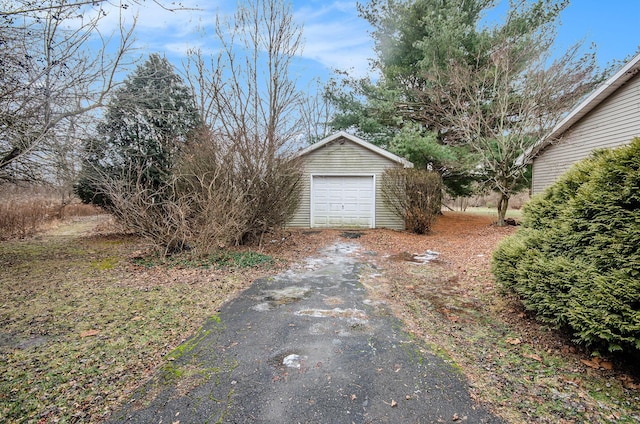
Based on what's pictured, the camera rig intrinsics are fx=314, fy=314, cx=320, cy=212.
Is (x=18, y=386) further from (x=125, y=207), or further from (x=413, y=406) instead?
(x=125, y=207)

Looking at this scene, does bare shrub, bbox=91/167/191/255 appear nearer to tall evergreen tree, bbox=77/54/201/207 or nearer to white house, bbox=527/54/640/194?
tall evergreen tree, bbox=77/54/201/207

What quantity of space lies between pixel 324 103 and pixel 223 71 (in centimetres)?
781

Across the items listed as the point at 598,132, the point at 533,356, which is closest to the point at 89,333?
the point at 533,356

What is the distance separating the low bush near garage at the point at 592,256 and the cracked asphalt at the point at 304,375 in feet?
3.96

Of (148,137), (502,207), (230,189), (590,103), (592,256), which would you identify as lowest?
(502,207)

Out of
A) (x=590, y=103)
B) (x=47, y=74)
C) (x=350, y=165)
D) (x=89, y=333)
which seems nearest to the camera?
(x=89, y=333)

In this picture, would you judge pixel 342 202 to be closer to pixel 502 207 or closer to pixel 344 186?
pixel 344 186

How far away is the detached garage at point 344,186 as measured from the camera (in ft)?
39.7

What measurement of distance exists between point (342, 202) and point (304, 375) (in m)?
9.97

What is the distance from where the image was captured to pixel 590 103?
385 inches

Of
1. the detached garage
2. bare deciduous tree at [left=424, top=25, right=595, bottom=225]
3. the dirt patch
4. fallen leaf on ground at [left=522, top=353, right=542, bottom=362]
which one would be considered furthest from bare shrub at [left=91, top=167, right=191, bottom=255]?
bare deciduous tree at [left=424, top=25, right=595, bottom=225]

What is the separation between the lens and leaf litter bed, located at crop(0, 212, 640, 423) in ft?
7.48

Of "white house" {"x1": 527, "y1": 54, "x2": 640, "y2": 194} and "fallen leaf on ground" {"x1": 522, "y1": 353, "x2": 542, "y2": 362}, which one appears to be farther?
"white house" {"x1": 527, "y1": 54, "x2": 640, "y2": 194}

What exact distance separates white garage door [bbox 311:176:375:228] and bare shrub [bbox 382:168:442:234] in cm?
111
